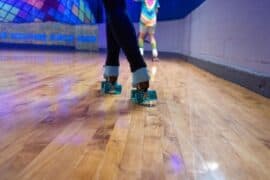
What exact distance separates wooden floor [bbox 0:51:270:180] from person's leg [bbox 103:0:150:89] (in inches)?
5.9

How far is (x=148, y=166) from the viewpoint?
2.38 feet

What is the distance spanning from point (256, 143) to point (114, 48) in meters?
0.98

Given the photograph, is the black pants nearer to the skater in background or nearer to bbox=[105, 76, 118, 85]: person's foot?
bbox=[105, 76, 118, 85]: person's foot

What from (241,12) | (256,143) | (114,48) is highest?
(241,12)

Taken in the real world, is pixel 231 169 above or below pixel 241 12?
below

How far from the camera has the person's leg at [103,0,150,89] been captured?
54.8 inches

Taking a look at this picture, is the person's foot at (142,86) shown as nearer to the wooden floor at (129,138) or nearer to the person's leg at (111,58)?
the wooden floor at (129,138)

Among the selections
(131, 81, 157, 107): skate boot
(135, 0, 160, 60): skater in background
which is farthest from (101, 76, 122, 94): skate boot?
(135, 0, 160, 60): skater in background

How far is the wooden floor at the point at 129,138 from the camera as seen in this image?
0.70 metres

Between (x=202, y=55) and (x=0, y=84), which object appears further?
(x=202, y=55)

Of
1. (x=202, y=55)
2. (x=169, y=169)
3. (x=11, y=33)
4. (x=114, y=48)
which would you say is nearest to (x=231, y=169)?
(x=169, y=169)

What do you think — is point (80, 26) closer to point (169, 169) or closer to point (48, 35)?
point (48, 35)

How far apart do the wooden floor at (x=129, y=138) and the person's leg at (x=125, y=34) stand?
0.15 meters

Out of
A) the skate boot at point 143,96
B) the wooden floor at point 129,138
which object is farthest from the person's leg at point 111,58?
the skate boot at point 143,96
